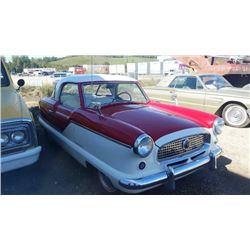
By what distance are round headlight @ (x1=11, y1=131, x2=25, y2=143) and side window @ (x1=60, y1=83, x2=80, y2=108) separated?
3.74ft

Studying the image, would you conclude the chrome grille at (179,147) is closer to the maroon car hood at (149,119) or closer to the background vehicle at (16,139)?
the maroon car hood at (149,119)

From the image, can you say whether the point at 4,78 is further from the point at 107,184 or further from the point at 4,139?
the point at 107,184

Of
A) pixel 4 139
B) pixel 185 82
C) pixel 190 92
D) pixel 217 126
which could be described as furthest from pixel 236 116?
pixel 4 139

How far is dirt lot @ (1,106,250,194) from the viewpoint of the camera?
10.1 feet

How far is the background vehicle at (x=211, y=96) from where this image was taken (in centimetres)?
619

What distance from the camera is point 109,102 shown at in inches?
146

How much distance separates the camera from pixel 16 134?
8.27 feet

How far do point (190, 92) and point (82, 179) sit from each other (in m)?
4.56

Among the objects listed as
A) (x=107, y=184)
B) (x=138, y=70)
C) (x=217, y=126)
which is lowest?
(x=107, y=184)

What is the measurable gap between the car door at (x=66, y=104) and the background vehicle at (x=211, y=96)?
2812 millimetres

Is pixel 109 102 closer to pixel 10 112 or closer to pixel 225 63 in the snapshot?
pixel 10 112

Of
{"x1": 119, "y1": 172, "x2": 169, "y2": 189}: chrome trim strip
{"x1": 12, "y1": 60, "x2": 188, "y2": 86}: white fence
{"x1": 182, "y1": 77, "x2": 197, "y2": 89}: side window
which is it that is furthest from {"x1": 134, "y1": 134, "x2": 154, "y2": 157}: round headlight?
{"x1": 182, "y1": 77, "x2": 197, "y2": 89}: side window

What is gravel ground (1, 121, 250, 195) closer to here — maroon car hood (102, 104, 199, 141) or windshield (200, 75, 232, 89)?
maroon car hood (102, 104, 199, 141)

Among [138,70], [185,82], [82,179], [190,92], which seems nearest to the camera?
[82,179]
